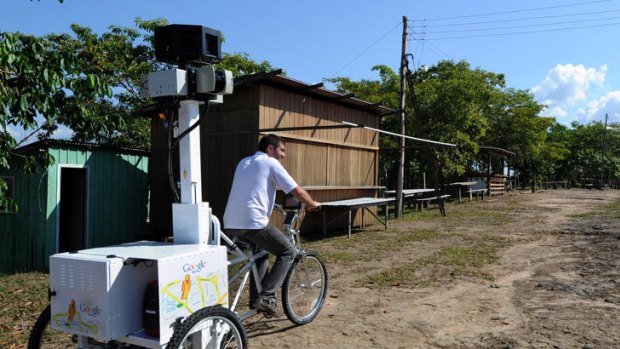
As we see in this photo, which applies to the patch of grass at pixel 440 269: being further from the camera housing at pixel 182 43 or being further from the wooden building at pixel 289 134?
the camera housing at pixel 182 43

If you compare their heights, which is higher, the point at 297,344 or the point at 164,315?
the point at 164,315

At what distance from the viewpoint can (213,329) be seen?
3475 mm

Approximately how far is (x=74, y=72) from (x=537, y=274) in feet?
22.2

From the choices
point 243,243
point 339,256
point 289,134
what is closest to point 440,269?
point 339,256

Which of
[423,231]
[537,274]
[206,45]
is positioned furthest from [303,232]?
[206,45]

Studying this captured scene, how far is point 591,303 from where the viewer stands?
5762 millimetres

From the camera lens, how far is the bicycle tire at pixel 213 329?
3119 mm

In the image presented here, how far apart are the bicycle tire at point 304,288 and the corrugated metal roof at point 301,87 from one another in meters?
5.72

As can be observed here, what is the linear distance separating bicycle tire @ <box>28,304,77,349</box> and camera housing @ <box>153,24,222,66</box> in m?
1.96

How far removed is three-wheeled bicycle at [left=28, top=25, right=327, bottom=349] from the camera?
10.3 ft

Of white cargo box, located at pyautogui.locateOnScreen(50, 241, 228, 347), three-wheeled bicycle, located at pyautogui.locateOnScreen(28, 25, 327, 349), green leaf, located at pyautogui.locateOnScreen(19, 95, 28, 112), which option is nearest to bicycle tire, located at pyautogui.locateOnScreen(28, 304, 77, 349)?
three-wheeled bicycle, located at pyautogui.locateOnScreen(28, 25, 327, 349)

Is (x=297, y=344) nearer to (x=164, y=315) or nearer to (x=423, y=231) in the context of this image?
(x=164, y=315)

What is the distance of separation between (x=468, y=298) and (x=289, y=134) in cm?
639

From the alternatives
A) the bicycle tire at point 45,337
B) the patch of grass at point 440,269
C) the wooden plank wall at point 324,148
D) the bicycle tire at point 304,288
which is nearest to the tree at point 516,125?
the wooden plank wall at point 324,148
